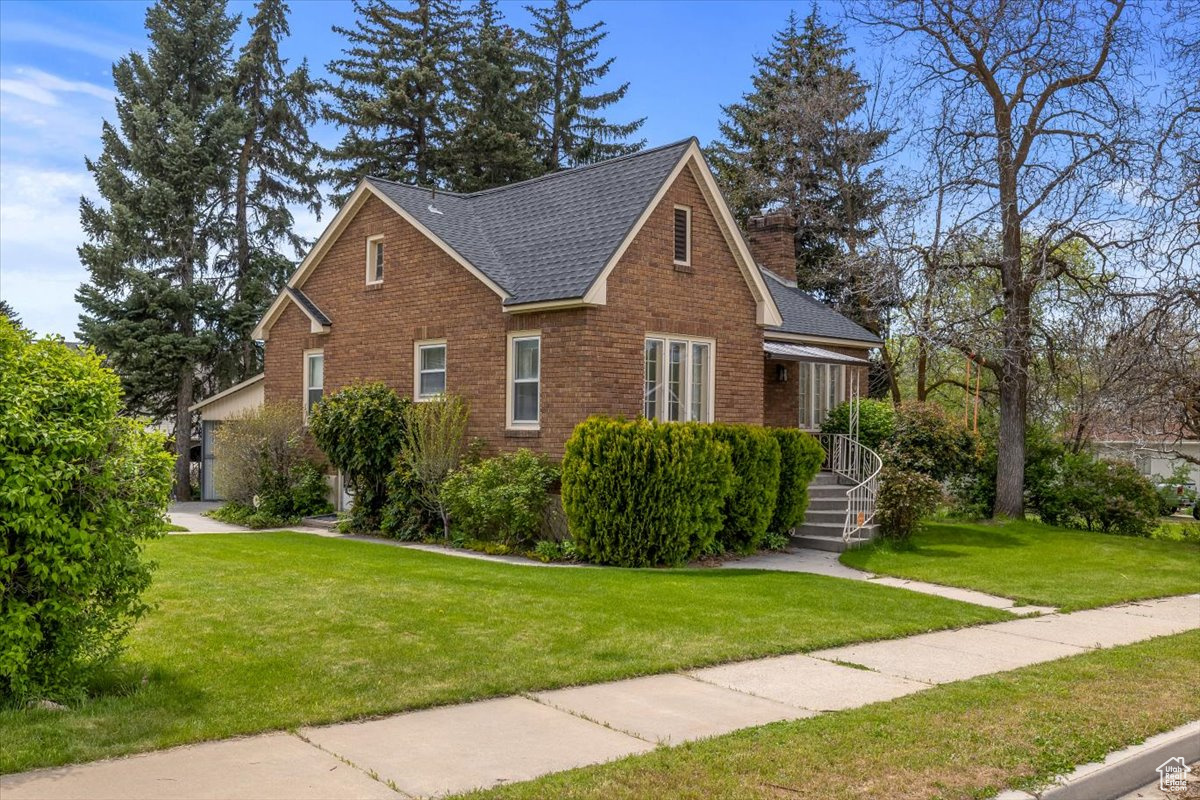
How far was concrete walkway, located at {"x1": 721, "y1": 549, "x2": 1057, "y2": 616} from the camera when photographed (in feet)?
38.3

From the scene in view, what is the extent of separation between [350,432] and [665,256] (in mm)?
6615

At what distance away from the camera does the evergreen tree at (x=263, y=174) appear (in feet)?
102

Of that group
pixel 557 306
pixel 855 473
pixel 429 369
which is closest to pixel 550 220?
pixel 557 306

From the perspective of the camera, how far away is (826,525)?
17.2 meters

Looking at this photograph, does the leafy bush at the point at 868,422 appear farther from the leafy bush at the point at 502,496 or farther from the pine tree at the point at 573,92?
the pine tree at the point at 573,92

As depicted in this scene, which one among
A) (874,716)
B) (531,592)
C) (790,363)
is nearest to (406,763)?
(874,716)

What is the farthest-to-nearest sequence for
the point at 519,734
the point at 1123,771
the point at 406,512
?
the point at 406,512, the point at 519,734, the point at 1123,771

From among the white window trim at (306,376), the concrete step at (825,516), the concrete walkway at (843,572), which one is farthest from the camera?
the white window trim at (306,376)

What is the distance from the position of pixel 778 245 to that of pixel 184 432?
18827mm

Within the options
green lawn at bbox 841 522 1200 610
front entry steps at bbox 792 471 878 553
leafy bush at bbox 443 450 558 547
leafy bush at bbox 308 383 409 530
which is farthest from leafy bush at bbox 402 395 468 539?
green lawn at bbox 841 522 1200 610

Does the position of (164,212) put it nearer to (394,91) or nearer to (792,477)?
(394,91)

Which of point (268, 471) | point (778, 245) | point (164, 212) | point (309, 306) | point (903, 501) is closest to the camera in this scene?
point (903, 501)

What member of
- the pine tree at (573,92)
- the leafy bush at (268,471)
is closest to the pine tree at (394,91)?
the pine tree at (573,92)

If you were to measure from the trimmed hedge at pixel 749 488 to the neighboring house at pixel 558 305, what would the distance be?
1.65 metres
